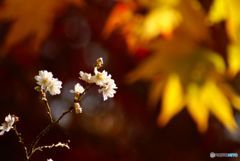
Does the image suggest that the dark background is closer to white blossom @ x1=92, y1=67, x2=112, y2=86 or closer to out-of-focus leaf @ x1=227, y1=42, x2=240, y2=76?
out-of-focus leaf @ x1=227, y1=42, x2=240, y2=76

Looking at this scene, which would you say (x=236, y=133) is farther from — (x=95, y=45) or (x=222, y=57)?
(x=95, y=45)

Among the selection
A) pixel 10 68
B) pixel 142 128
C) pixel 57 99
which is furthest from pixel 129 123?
pixel 10 68

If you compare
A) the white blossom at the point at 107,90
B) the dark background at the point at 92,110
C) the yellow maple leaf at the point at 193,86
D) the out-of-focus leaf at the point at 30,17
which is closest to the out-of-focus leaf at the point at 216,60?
the yellow maple leaf at the point at 193,86

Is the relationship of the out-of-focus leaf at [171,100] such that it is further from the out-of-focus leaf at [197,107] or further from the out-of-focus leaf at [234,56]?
the out-of-focus leaf at [234,56]

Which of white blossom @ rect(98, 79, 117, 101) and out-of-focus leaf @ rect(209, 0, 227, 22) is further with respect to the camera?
out-of-focus leaf @ rect(209, 0, 227, 22)

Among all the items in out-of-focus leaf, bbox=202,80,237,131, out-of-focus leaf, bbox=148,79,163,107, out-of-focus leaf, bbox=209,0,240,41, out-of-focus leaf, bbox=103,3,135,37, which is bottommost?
out-of-focus leaf, bbox=202,80,237,131

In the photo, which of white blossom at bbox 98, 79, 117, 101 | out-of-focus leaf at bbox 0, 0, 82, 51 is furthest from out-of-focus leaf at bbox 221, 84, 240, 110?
white blossom at bbox 98, 79, 117, 101

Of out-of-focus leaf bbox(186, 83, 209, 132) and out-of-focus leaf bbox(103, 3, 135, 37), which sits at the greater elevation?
out-of-focus leaf bbox(103, 3, 135, 37)
